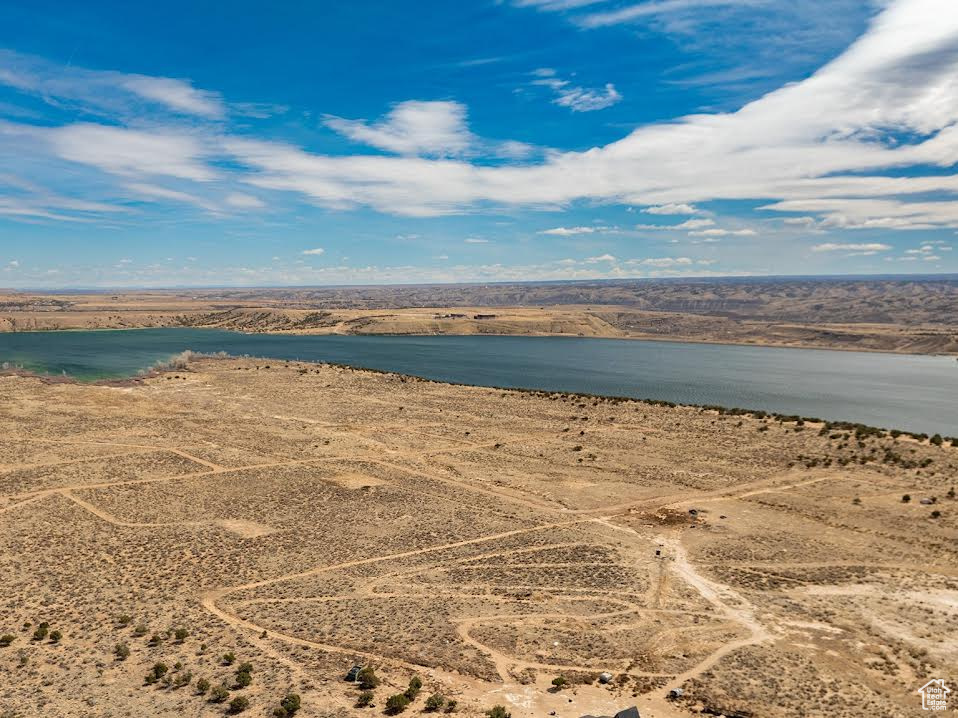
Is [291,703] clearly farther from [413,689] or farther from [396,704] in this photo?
[413,689]

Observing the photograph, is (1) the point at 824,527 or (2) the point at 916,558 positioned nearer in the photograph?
(2) the point at 916,558

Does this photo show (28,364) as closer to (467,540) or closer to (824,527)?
(467,540)

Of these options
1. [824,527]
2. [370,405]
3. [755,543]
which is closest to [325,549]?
[755,543]

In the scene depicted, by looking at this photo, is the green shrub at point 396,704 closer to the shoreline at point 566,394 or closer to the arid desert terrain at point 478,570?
the arid desert terrain at point 478,570

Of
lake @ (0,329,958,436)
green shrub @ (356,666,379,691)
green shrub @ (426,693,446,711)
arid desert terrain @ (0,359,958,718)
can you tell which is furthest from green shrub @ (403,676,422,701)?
lake @ (0,329,958,436)

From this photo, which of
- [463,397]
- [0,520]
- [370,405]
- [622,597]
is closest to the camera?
[622,597]

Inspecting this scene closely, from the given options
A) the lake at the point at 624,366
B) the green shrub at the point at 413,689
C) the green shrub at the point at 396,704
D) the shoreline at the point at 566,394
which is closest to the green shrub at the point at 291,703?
the green shrub at the point at 396,704
